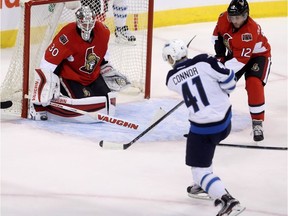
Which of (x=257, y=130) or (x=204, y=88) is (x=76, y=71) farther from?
(x=204, y=88)

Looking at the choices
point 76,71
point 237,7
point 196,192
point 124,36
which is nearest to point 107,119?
point 76,71

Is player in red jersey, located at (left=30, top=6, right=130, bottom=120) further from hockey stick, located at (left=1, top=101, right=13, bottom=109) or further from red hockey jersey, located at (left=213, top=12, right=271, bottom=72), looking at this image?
red hockey jersey, located at (left=213, top=12, right=271, bottom=72)

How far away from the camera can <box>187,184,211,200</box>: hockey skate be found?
380cm

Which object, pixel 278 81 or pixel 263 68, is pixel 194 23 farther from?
pixel 263 68

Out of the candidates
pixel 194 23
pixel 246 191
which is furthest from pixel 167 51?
pixel 194 23

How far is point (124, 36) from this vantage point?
5.79 meters

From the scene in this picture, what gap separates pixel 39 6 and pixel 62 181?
1.38 metres

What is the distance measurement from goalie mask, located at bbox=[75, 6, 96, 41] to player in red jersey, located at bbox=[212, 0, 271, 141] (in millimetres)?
638

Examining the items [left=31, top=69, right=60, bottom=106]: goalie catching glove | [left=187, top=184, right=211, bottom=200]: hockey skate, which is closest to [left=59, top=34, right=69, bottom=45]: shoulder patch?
[left=31, top=69, right=60, bottom=106]: goalie catching glove

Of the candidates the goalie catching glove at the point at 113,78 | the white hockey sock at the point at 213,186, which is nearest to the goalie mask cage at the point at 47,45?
the goalie catching glove at the point at 113,78

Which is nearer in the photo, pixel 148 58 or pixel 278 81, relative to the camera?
pixel 148 58

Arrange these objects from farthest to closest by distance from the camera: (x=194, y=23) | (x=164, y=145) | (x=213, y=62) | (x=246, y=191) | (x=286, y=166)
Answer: (x=194, y=23)
(x=164, y=145)
(x=286, y=166)
(x=246, y=191)
(x=213, y=62)

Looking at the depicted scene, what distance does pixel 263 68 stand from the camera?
4.65 metres

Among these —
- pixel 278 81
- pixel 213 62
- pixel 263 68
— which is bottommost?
pixel 278 81
